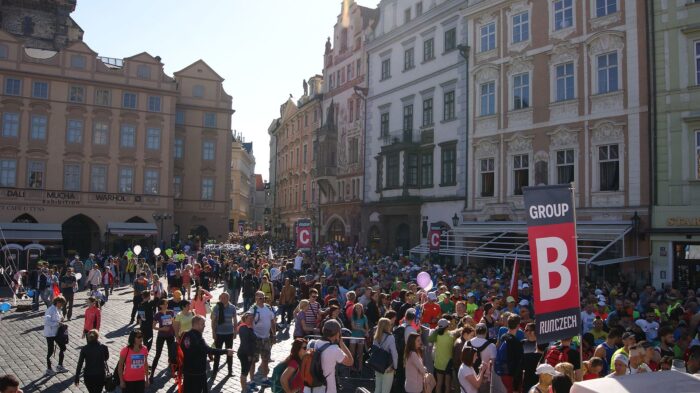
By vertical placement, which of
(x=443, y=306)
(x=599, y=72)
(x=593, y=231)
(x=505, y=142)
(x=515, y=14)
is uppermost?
(x=515, y=14)

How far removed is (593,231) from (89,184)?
3568 cm

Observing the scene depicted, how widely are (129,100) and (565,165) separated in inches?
1315

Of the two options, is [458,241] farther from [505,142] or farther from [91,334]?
[91,334]

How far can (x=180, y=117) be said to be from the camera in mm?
48500

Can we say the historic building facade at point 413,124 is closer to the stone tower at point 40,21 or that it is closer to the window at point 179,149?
the window at point 179,149

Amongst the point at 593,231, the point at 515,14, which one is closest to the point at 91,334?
the point at 593,231

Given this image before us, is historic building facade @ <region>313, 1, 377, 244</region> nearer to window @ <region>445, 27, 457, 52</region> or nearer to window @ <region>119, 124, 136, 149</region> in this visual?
window @ <region>445, 27, 457, 52</region>

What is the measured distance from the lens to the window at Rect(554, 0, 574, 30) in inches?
1014

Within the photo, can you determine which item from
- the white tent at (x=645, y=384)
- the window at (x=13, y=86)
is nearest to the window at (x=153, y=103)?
the window at (x=13, y=86)

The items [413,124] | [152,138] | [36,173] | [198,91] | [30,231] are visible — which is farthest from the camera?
[198,91]

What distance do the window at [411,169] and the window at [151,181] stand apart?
21.3 metres

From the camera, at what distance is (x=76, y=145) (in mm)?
43344

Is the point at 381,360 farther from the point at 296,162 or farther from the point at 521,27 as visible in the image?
the point at 296,162

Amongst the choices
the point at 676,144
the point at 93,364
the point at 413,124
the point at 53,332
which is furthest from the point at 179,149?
the point at 93,364
